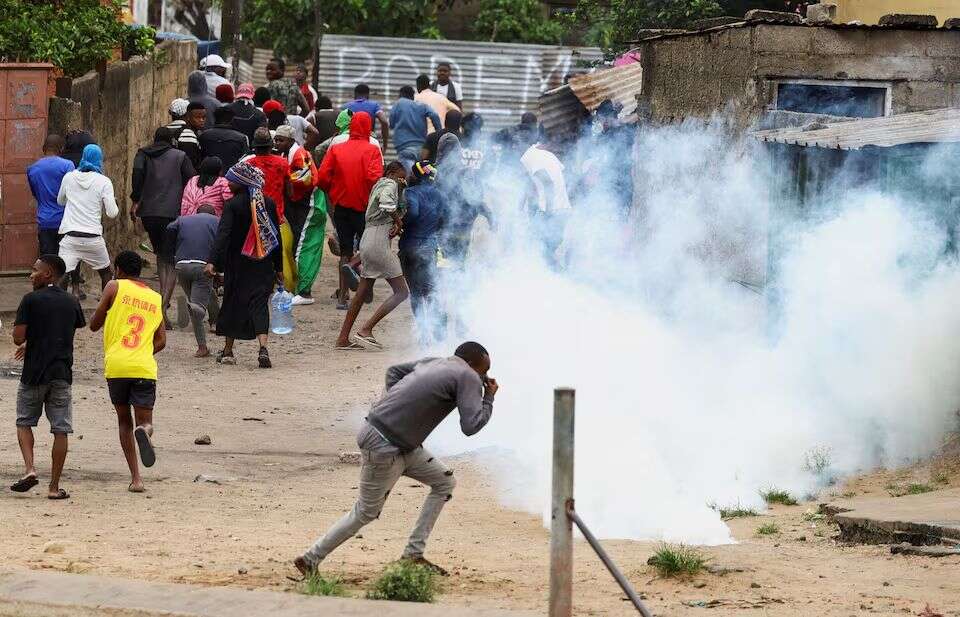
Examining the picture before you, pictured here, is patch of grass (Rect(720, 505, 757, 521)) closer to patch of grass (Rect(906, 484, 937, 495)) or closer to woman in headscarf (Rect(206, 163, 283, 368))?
patch of grass (Rect(906, 484, 937, 495))

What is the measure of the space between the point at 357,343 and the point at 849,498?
20.3ft

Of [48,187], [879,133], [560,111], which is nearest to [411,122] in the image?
[560,111]

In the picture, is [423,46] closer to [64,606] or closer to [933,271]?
[933,271]

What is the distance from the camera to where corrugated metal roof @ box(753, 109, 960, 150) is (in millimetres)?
10062

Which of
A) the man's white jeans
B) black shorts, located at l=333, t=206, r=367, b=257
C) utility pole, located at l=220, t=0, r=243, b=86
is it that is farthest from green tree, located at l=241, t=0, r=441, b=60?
the man's white jeans

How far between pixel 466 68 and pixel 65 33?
11.2 m

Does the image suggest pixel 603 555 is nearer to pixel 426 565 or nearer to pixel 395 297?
pixel 426 565

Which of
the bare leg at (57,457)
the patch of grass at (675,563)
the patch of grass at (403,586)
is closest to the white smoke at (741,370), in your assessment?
the patch of grass at (675,563)

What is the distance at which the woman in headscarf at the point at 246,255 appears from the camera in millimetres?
13156

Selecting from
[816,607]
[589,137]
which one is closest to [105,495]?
[816,607]

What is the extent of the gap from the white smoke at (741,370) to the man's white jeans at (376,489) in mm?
Result: 1566

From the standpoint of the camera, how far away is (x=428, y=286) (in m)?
14.0

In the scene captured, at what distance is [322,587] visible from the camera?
273 inches

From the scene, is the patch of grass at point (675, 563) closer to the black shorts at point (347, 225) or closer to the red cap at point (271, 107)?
the black shorts at point (347, 225)
